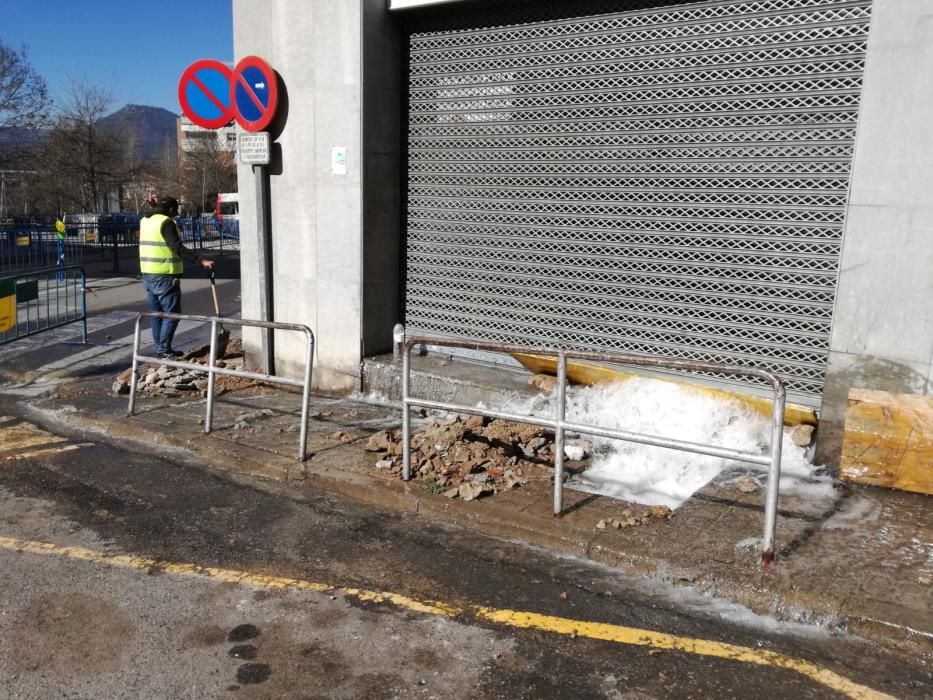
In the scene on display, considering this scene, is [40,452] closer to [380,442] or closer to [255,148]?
[380,442]

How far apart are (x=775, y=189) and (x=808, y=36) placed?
1.17 m

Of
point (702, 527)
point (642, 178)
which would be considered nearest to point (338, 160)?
point (642, 178)

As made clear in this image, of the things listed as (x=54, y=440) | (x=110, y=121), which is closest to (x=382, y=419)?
(x=54, y=440)

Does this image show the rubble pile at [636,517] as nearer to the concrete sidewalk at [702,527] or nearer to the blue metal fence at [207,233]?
the concrete sidewalk at [702,527]

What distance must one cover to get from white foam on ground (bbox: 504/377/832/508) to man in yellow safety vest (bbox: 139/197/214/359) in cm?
449

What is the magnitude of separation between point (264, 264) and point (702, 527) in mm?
5794

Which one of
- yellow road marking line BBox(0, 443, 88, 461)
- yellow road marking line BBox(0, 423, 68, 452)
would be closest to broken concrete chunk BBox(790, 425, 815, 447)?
yellow road marking line BBox(0, 443, 88, 461)

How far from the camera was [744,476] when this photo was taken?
5.81 m

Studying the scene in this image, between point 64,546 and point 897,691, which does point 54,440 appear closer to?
point 64,546

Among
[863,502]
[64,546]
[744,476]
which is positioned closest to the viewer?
[64,546]

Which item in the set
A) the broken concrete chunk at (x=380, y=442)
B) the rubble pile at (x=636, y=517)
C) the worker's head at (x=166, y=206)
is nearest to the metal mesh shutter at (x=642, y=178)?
the rubble pile at (x=636, y=517)

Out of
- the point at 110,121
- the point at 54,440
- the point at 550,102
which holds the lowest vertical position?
the point at 54,440

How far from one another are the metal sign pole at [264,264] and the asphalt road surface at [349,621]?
3653mm

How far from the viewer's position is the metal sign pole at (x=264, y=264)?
868 centimetres
